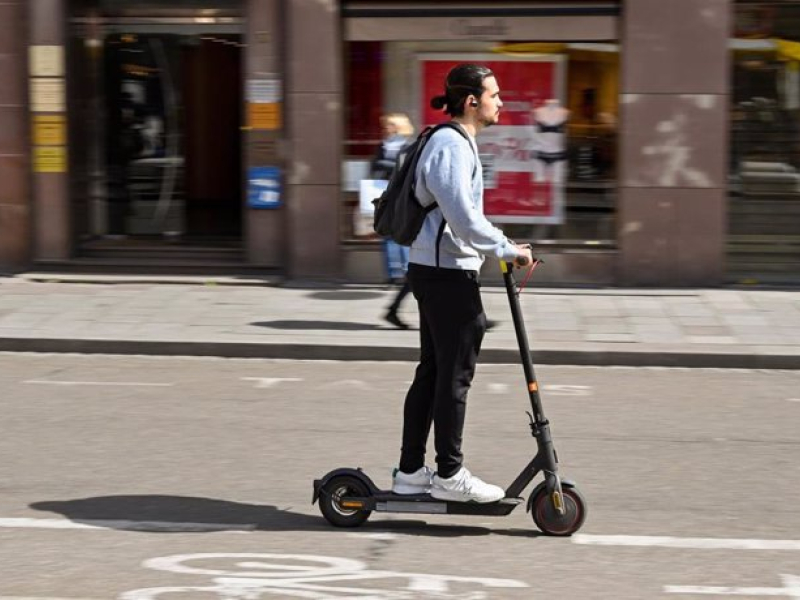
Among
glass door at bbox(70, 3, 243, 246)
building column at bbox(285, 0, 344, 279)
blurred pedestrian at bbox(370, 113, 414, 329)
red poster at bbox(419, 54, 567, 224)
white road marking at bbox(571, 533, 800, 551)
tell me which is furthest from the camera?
glass door at bbox(70, 3, 243, 246)

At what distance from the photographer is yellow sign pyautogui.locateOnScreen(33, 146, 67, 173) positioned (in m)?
13.6

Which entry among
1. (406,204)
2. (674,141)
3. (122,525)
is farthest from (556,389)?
(674,141)

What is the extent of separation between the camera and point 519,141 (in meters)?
13.6

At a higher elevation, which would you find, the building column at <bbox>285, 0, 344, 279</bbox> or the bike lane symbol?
the building column at <bbox>285, 0, 344, 279</bbox>

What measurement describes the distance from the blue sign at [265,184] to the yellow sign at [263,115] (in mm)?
426

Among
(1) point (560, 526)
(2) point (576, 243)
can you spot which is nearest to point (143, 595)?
(1) point (560, 526)

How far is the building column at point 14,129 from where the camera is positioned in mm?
13562

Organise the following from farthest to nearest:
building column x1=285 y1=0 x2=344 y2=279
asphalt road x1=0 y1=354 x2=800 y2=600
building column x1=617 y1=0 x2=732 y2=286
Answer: building column x1=285 y1=0 x2=344 y2=279
building column x1=617 y1=0 x2=732 y2=286
asphalt road x1=0 y1=354 x2=800 y2=600

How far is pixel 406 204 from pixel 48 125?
360 inches

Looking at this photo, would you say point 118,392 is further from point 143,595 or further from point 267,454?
point 143,595

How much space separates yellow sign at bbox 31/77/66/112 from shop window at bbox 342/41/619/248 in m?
2.83

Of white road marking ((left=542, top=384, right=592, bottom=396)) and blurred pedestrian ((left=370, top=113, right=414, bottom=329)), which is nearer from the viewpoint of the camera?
white road marking ((left=542, top=384, right=592, bottom=396))

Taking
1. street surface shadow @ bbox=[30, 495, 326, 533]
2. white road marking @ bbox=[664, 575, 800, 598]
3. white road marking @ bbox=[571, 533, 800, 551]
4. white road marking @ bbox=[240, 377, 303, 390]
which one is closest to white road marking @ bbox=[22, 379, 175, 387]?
white road marking @ bbox=[240, 377, 303, 390]

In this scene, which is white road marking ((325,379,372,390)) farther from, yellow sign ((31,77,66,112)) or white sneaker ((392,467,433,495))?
yellow sign ((31,77,66,112))
